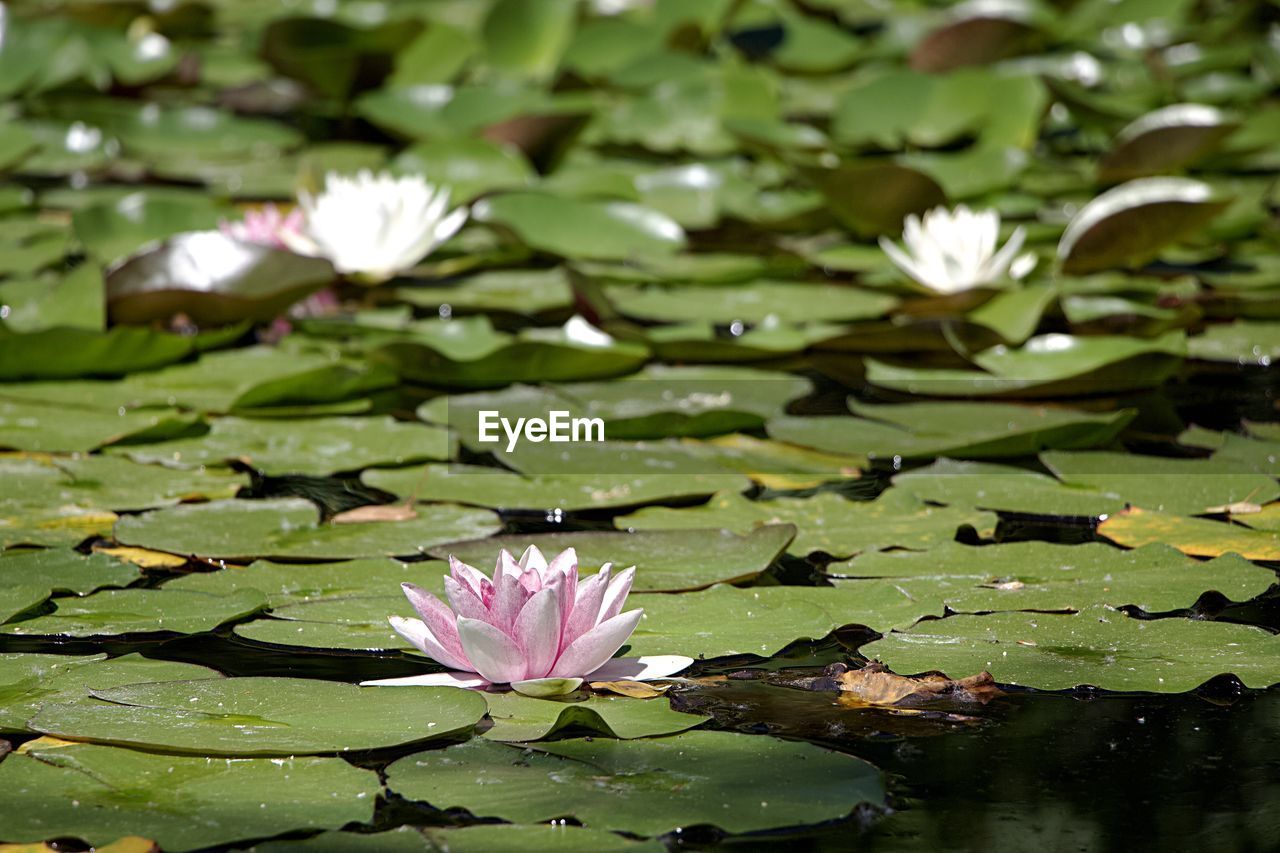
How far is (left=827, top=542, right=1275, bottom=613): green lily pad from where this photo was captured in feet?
5.27

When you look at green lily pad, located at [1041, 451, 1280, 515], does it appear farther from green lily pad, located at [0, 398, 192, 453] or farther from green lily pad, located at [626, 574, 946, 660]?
green lily pad, located at [0, 398, 192, 453]

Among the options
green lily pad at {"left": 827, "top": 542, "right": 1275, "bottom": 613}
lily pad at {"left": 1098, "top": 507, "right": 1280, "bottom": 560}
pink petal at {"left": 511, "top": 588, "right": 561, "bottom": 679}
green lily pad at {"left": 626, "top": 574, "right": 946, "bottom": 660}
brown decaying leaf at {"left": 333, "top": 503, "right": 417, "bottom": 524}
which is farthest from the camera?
brown decaying leaf at {"left": 333, "top": 503, "right": 417, "bottom": 524}

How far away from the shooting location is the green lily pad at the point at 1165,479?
6.35 ft

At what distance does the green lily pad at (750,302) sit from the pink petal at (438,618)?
4.89 feet

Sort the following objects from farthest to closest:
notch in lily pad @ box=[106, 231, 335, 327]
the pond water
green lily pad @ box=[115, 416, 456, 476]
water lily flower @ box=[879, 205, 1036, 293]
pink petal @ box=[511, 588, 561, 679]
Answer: water lily flower @ box=[879, 205, 1036, 293] → notch in lily pad @ box=[106, 231, 335, 327] → green lily pad @ box=[115, 416, 456, 476] → pink petal @ box=[511, 588, 561, 679] → the pond water

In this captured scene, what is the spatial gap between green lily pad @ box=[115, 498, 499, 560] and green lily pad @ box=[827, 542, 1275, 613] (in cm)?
49

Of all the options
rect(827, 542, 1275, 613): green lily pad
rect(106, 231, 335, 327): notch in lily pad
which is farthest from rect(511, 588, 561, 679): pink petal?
rect(106, 231, 335, 327): notch in lily pad

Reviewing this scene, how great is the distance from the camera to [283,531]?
1851mm

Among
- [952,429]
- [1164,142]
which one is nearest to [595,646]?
[952,429]

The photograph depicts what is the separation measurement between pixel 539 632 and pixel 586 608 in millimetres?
50

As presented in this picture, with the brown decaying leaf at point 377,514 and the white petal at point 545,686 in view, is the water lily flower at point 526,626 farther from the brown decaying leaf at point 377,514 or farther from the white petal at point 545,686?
the brown decaying leaf at point 377,514

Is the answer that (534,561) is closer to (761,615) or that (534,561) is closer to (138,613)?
(761,615)

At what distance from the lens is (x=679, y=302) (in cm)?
291

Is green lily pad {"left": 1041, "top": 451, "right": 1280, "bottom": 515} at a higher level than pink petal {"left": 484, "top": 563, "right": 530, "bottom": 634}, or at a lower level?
higher
